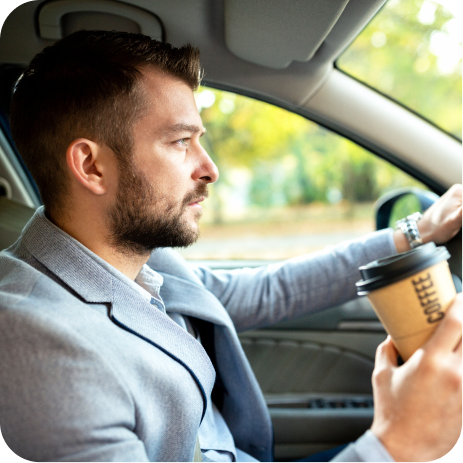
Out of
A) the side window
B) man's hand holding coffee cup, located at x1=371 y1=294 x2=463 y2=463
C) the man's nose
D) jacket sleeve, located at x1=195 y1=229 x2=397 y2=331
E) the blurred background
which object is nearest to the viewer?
man's hand holding coffee cup, located at x1=371 y1=294 x2=463 y2=463

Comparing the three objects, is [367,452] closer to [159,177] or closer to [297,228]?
[159,177]

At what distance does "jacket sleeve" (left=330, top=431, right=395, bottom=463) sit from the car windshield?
1.10m

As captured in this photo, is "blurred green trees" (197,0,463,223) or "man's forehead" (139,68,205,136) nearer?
"man's forehead" (139,68,205,136)

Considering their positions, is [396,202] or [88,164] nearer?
[88,164]

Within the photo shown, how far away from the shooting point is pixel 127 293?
42.6 inches

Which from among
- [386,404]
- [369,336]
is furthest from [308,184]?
A: [386,404]

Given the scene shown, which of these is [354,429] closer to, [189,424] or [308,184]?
[189,424]

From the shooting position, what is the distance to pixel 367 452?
2.64 feet

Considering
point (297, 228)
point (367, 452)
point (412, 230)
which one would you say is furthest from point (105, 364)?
point (297, 228)

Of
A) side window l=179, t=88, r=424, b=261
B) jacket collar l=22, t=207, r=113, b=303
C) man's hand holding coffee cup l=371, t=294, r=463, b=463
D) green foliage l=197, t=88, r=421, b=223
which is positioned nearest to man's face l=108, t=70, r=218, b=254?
jacket collar l=22, t=207, r=113, b=303

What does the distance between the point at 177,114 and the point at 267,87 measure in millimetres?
488

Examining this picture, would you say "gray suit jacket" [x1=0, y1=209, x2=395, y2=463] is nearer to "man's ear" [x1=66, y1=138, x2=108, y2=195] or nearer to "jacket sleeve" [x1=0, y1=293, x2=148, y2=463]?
"jacket sleeve" [x1=0, y1=293, x2=148, y2=463]

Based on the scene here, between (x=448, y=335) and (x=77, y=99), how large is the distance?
1093 mm

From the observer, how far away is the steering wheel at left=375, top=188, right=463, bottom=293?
1340 mm
